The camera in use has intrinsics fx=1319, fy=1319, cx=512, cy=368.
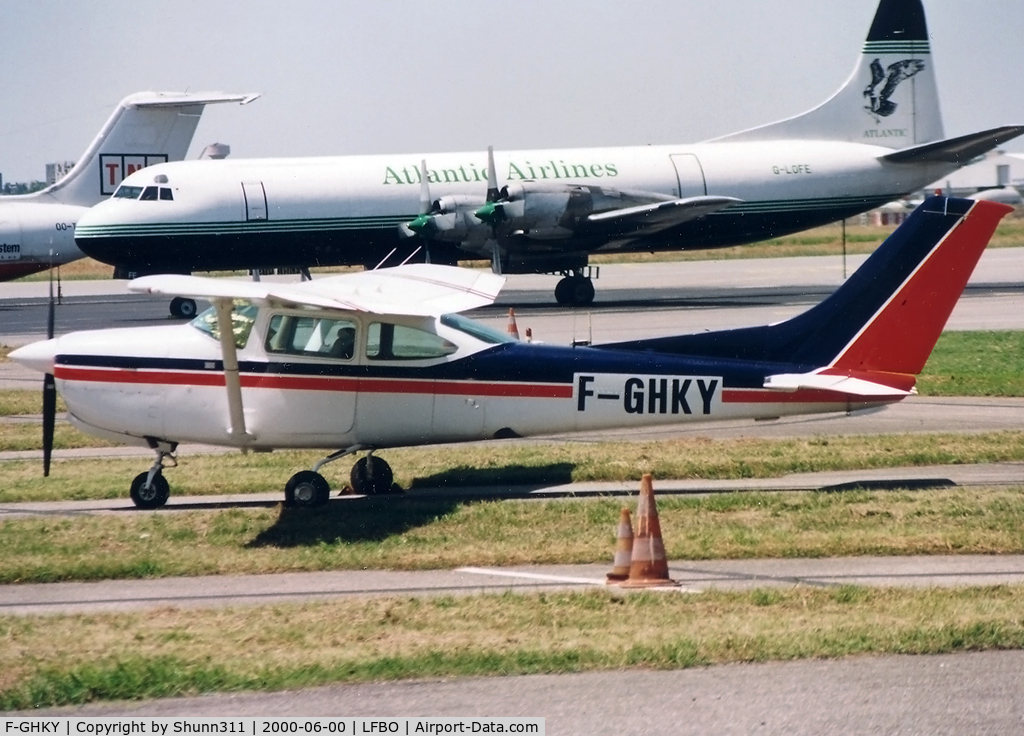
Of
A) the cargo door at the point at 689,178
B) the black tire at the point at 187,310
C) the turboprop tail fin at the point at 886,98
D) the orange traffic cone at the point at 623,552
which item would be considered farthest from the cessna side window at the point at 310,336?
the turboprop tail fin at the point at 886,98

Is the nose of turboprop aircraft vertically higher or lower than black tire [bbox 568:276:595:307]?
lower

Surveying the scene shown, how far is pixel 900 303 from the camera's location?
12922mm

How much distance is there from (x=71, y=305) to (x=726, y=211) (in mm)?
21828

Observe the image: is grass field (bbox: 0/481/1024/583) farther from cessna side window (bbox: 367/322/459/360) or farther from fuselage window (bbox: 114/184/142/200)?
fuselage window (bbox: 114/184/142/200)

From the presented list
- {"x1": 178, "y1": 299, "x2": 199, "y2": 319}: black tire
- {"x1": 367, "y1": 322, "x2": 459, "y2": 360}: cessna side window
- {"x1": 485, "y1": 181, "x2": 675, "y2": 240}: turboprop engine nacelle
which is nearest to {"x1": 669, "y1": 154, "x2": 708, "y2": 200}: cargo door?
{"x1": 485, "y1": 181, "x2": 675, "y2": 240}: turboprop engine nacelle

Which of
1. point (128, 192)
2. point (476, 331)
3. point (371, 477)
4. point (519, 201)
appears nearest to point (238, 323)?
point (371, 477)

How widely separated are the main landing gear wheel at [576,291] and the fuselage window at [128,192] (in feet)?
38.3

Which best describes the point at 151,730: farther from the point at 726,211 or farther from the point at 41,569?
the point at 726,211

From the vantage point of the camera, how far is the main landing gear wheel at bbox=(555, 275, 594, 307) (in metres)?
37.3

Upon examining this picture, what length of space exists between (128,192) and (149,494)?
911 inches

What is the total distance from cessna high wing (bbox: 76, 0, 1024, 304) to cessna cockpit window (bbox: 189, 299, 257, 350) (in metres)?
20.9

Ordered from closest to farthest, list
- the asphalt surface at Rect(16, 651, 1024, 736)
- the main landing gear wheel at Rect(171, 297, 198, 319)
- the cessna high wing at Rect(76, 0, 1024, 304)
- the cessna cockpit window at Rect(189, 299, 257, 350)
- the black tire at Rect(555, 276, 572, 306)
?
the asphalt surface at Rect(16, 651, 1024, 736) → the cessna cockpit window at Rect(189, 299, 257, 350) → the cessna high wing at Rect(76, 0, 1024, 304) → the main landing gear wheel at Rect(171, 297, 198, 319) → the black tire at Rect(555, 276, 572, 306)

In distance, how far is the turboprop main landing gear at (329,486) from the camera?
1274 cm

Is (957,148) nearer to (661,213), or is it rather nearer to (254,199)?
(661,213)
